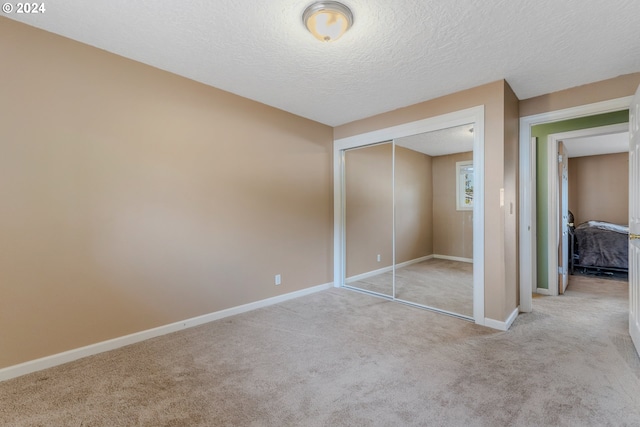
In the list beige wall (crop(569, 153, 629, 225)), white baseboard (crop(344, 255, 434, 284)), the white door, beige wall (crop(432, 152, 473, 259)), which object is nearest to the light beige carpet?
the white door

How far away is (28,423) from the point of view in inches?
63.1

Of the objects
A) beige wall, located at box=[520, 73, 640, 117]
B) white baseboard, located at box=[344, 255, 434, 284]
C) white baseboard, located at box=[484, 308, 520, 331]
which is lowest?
white baseboard, located at box=[484, 308, 520, 331]

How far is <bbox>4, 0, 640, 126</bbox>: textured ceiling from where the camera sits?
→ 1868mm

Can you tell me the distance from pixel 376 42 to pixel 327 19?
526mm

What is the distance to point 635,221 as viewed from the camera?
2379 mm

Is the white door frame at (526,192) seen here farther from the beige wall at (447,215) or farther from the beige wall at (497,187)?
the beige wall at (447,215)

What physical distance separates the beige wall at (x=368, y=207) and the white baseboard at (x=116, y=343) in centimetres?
159

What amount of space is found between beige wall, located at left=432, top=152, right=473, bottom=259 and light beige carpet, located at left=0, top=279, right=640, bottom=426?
1.39 metres

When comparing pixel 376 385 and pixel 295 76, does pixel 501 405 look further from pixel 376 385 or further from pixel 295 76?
pixel 295 76

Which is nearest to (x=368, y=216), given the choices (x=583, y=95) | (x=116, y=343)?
(x=583, y=95)

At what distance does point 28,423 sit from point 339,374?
1828 millimetres

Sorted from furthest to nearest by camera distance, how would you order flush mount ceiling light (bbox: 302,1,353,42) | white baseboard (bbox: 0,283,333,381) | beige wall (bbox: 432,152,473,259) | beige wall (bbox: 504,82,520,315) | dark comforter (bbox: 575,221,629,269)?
dark comforter (bbox: 575,221,629,269) → beige wall (bbox: 432,152,473,259) → beige wall (bbox: 504,82,520,315) → white baseboard (bbox: 0,283,333,381) → flush mount ceiling light (bbox: 302,1,353,42)

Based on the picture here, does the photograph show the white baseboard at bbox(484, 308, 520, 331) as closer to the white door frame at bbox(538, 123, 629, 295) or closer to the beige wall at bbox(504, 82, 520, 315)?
the beige wall at bbox(504, 82, 520, 315)

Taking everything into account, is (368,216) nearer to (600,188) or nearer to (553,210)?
(553,210)
